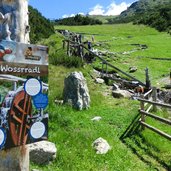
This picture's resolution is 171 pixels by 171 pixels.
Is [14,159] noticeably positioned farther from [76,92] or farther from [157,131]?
[76,92]

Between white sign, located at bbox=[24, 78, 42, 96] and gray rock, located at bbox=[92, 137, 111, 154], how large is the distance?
5.64m

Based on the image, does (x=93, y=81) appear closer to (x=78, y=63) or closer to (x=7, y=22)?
(x=78, y=63)

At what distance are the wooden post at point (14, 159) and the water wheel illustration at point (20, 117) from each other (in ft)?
0.46

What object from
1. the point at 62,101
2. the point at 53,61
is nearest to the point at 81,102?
the point at 62,101

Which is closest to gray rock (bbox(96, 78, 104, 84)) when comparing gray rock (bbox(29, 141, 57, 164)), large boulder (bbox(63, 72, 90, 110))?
large boulder (bbox(63, 72, 90, 110))

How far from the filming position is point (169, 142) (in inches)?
524

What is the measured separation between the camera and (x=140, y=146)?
12.9 meters

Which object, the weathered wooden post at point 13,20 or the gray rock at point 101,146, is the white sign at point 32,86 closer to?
the weathered wooden post at point 13,20

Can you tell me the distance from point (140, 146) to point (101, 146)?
6.70 feet

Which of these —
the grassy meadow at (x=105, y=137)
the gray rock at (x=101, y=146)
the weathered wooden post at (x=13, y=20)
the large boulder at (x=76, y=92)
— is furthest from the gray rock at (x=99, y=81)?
the weathered wooden post at (x=13, y=20)

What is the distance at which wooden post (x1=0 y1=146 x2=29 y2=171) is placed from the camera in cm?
561

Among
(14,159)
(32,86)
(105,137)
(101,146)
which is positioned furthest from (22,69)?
(105,137)

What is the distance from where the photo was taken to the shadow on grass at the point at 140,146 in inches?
464

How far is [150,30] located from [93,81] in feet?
169
